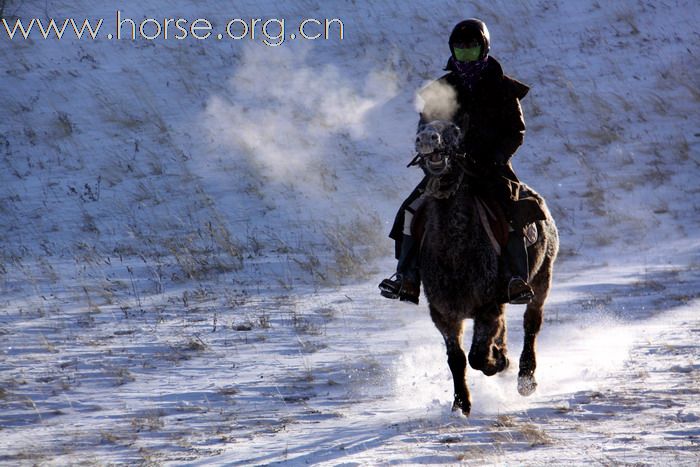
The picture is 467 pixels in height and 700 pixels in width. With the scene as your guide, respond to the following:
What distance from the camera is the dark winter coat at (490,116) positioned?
6609 mm

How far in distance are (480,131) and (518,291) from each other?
4.17 ft

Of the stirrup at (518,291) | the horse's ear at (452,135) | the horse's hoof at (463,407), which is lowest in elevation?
the horse's hoof at (463,407)

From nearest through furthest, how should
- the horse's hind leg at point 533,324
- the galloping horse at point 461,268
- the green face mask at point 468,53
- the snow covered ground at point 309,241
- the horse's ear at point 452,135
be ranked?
the horse's ear at point 452,135 < the galloping horse at point 461,268 < the snow covered ground at point 309,241 < the green face mask at point 468,53 < the horse's hind leg at point 533,324

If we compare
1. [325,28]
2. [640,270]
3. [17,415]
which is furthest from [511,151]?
A: [325,28]

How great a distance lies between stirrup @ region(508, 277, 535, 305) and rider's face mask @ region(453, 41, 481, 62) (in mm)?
A: 1687

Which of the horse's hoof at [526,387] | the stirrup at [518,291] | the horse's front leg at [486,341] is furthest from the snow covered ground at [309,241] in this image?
the stirrup at [518,291]

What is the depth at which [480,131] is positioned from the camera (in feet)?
22.1

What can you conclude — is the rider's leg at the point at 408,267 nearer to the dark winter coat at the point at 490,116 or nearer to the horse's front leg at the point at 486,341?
the dark winter coat at the point at 490,116

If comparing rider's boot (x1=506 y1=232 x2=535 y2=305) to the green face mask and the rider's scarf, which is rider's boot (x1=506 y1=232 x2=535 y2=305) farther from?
the green face mask

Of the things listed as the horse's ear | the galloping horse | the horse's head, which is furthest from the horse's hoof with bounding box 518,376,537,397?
the horse's ear

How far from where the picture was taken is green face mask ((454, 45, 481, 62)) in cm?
662

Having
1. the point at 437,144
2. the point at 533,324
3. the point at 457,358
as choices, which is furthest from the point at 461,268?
the point at 533,324

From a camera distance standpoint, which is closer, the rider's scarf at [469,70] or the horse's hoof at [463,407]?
the horse's hoof at [463,407]

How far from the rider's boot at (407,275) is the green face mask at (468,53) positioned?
4.59ft
